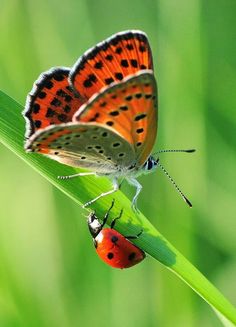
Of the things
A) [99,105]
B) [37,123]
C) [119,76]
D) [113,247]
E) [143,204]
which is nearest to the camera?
[99,105]

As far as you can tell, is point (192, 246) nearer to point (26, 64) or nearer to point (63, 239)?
point (63, 239)

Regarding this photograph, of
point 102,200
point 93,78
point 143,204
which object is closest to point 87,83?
point 93,78

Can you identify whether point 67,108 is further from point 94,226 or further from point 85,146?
point 94,226

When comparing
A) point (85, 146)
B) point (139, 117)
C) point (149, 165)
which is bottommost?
point (149, 165)

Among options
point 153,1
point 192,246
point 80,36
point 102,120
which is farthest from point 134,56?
point 153,1

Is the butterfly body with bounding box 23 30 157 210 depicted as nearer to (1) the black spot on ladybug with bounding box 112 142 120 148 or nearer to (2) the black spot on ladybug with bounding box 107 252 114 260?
(1) the black spot on ladybug with bounding box 112 142 120 148

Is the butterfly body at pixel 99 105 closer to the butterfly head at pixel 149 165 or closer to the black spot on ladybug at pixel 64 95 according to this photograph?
the black spot on ladybug at pixel 64 95

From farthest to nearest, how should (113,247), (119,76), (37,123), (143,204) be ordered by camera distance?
(143,204), (113,247), (119,76), (37,123)
